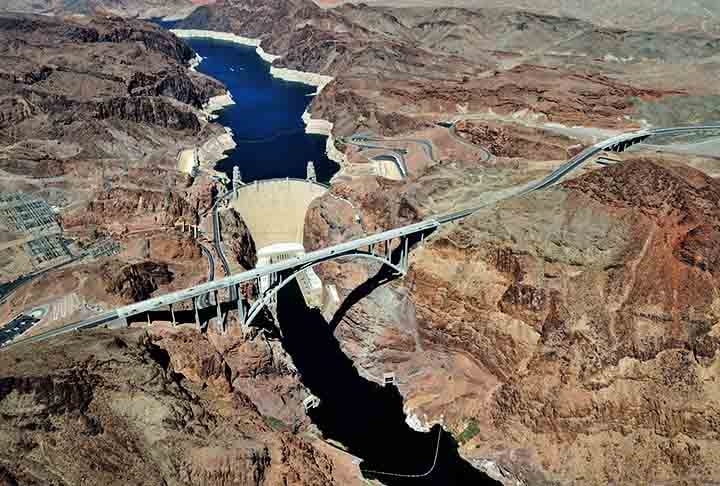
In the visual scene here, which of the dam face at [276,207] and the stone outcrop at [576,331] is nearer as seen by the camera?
the stone outcrop at [576,331]

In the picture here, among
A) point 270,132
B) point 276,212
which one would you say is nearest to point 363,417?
point 276,212

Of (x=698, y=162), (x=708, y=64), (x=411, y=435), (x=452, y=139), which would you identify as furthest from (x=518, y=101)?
(x=411, y=435)

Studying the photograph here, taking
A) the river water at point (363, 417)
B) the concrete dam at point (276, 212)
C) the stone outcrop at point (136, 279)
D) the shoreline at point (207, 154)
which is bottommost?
the river water at point (363, 417)

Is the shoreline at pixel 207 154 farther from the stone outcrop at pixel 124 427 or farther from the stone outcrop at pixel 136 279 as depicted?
the stone outcrop at pixel 124 427

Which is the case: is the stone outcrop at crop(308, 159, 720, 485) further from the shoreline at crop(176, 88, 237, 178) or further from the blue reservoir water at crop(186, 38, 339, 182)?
the shoreline at crop(176, 88, 237, 178)

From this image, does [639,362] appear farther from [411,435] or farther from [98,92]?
[98,92]

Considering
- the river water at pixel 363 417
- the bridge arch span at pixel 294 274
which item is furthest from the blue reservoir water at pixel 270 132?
the bridge arch span at pixel 294 274
